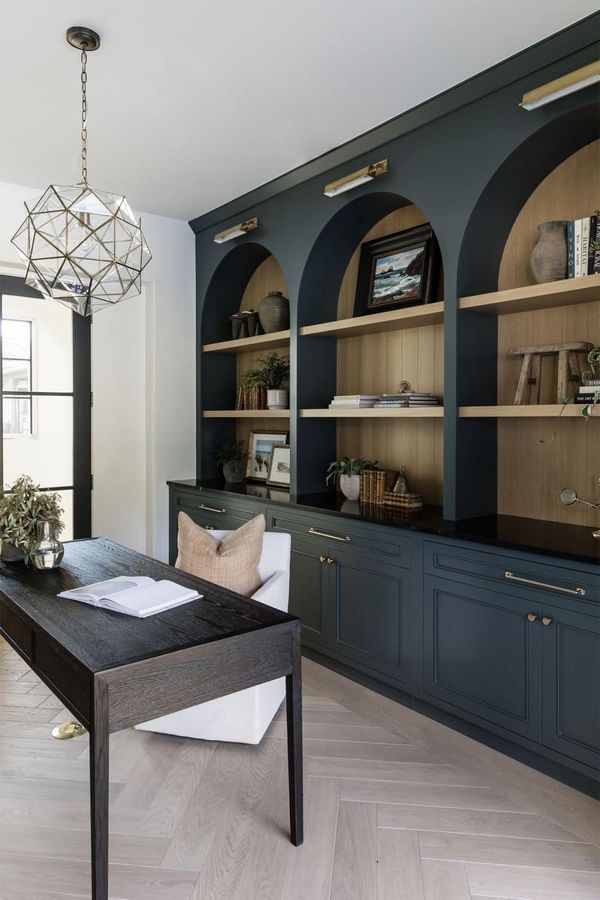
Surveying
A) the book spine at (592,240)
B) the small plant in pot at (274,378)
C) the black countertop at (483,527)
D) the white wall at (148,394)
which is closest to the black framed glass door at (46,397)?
the white wall at (148,394)

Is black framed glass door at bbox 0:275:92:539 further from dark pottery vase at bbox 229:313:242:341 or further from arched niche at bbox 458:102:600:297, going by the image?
arched niche at bbox 458:102:600:297

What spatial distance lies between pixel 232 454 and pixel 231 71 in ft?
8.82

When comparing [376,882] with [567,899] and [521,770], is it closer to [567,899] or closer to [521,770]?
[567,899]

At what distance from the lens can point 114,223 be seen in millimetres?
2119

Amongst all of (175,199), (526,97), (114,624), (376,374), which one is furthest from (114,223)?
(175,199)

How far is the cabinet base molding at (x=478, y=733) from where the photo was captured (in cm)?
233

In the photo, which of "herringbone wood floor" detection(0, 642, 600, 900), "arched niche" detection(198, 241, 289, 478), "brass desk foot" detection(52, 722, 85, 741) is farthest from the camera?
"arched niche" detection(198, 241, 289, 478)

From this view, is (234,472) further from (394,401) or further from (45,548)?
(45,548)

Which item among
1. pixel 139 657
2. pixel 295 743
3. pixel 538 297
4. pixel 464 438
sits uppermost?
pixel 538 297

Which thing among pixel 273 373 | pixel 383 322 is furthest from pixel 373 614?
pixel 273 373

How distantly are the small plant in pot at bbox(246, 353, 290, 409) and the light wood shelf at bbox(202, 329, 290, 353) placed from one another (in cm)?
12

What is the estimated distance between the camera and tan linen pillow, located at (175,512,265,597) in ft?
8.64

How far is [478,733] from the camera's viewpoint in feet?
8.77

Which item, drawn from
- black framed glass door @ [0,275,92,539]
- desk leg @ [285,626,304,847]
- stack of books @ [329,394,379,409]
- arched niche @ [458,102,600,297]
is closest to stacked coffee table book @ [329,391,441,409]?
stack of books @ [329,394,379,409]
